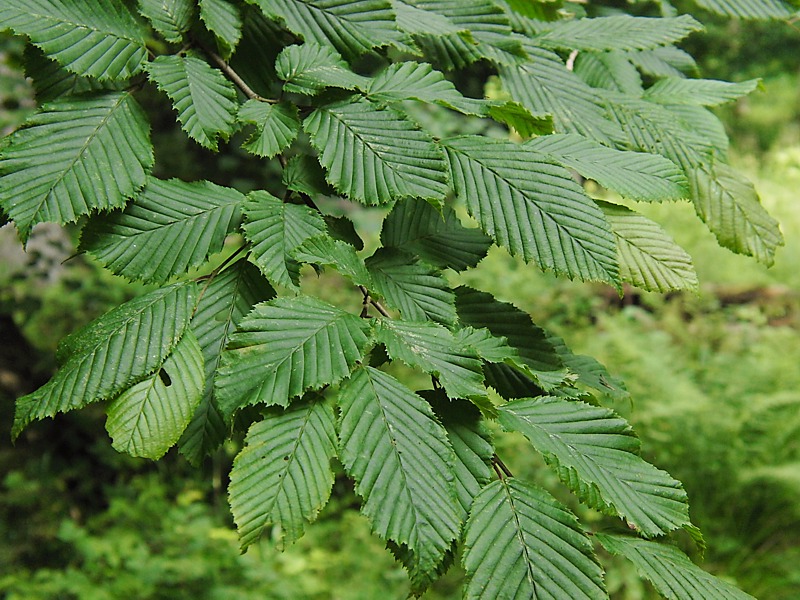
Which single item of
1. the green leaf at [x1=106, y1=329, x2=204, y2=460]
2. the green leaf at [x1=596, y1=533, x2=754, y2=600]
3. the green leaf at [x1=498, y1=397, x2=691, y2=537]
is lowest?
the green leaf at [x1=106, y1=329, x2=204, y2=460]

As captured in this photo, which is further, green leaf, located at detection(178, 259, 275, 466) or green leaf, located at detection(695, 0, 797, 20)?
green leaf, located at detection(695, 0, 797, 20)

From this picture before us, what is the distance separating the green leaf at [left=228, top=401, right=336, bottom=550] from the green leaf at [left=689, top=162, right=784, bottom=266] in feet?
1.79

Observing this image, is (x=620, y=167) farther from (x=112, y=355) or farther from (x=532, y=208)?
(x=112, y=355)

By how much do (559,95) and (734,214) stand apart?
0.27 meters

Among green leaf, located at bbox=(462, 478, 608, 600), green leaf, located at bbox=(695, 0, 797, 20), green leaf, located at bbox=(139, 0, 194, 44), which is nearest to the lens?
green leaf, located at bbox=(462, 478, 608, 600)

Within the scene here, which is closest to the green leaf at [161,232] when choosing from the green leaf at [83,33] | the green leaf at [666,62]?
the green leaf at [83,33]

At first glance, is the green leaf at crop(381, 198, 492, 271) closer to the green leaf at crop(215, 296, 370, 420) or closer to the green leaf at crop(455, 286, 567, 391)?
the green leaf at crop(455, 286, 567, 391)

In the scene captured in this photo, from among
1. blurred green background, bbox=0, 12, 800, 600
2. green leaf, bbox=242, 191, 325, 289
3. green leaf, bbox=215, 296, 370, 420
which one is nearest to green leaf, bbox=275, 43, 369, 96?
green leaf, bbox=242, 191, 325, 289

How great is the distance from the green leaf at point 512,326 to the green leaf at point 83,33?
0.45 m

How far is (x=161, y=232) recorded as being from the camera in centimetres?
68

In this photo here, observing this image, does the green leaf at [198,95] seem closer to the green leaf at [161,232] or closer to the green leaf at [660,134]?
the green leaf at [161,232]

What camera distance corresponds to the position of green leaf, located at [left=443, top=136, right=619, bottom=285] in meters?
0.64

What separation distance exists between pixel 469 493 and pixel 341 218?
0.33 metres

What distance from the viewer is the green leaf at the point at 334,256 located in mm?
579
